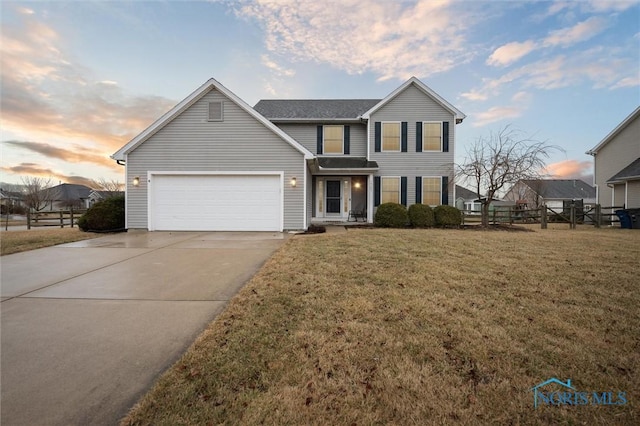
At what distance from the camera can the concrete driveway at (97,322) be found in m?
1.90

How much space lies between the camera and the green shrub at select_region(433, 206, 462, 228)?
41.6ft

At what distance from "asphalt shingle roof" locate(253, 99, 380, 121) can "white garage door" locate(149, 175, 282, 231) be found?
5.56m

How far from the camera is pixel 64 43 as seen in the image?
10.5m

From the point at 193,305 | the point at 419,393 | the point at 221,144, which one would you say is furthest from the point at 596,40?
the point at 193,305

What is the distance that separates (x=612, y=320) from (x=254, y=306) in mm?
4233

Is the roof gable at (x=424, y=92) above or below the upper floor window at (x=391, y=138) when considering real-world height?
above

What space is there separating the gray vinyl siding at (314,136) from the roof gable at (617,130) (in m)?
15.1

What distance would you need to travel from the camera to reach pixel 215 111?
10820mm

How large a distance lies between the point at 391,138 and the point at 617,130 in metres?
14.1

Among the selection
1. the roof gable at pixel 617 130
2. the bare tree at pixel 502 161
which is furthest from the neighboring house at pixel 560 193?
the bare tree at pixel 502 161

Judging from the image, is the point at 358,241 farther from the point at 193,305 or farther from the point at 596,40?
the point at 596,40

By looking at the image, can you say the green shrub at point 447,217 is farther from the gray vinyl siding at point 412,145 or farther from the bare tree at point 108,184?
the bare tree at point 108,184

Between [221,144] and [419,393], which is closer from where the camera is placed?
[419,393]

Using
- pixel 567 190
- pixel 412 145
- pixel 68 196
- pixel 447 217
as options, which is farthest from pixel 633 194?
pixel 68 196
